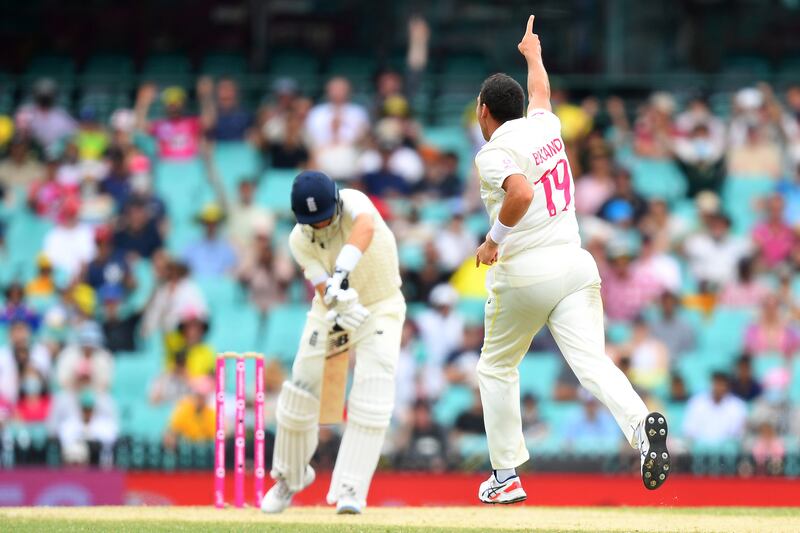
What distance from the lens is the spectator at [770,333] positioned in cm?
1546

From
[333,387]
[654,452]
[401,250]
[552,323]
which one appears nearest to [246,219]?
[401,250]

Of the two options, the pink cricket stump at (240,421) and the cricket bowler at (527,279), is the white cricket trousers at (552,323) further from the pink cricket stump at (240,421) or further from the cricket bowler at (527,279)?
the pink cricket stump at (240,421)

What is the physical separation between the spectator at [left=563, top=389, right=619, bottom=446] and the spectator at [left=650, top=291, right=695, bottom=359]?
1471 millimetres

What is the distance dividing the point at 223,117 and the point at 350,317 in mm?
9550

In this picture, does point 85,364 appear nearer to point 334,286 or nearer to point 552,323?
point 334,286

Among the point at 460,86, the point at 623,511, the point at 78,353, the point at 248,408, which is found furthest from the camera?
the point at 460,86

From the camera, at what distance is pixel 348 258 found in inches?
371

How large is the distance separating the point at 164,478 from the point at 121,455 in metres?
0.58

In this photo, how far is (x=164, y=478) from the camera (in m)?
13.2

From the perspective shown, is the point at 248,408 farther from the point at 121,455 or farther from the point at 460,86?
the point at 460,86

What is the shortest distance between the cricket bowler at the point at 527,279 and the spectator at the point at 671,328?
700 centimetres

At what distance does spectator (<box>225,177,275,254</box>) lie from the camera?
16.9 m

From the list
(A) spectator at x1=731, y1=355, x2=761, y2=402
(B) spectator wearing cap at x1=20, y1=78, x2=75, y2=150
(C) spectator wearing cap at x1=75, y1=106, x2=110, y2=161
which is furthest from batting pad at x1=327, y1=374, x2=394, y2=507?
(B) spectator wearing cap at x1=20, y1=78, x2=75, y2=150

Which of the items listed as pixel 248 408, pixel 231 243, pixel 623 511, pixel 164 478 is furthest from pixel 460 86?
pixel 623 511
